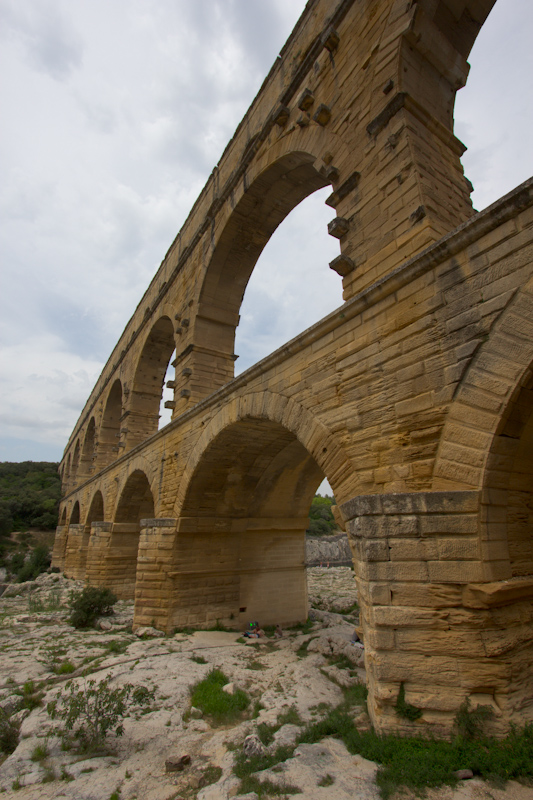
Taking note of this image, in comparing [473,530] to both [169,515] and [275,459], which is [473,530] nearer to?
[275,459]

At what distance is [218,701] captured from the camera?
4.24 metres

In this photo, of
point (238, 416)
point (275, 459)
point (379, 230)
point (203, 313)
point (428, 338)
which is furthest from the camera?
point (203, 313)

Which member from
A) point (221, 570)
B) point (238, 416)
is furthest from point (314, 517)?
point (238, 416)

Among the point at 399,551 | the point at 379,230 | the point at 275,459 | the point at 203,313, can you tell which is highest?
the point at 203,313

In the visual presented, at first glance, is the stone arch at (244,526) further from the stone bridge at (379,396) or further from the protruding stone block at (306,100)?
the protruding stone block at (306,100)

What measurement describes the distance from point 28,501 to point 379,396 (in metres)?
36.4

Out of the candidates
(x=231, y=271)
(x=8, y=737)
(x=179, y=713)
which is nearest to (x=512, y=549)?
(x=179, y=713)

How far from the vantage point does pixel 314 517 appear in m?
44.0

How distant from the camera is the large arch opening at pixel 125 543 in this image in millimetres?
11453

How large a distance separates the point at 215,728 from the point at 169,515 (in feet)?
13.6

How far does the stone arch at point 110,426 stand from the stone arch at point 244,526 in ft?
39.4

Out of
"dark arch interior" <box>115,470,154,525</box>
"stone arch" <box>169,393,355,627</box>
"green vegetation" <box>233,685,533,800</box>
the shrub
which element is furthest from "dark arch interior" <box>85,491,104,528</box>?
"green vegetation" <box>233,685,533,800</box>

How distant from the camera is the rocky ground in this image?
2.68 meters

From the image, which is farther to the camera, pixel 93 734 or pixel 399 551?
pixel 93 734
